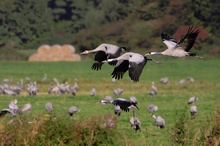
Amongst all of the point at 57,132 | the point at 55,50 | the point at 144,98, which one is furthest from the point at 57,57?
the point at 57,132

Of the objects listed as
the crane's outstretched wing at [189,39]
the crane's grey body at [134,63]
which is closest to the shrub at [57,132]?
the crane's grey body at [134,63]

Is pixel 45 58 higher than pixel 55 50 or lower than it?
lower

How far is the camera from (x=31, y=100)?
23.1 metres

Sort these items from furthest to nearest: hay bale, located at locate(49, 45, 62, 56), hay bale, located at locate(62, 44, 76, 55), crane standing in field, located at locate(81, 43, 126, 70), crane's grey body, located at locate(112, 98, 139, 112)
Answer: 1. hay bale, located at locate(49, 45, 62, 56)
2. hay bale, located at locate(62, 44, 76, 55)
3. crane's grey body, located at locate(112, 98, 139, 112)
4. crane standing in field, located at locate(81, 43, 126, 70)

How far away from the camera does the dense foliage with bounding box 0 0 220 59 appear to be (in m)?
56.7

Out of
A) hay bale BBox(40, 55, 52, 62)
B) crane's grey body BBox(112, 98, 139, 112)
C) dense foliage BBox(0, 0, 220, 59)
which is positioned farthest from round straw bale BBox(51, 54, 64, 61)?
crane's grey body BBox(112, 98, 139, 112)

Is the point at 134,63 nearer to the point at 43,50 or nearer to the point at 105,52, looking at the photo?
the point at 105,52

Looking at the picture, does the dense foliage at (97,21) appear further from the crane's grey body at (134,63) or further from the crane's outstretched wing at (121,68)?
the crane's grey body at (134,63)

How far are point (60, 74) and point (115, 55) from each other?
2898 centimetres

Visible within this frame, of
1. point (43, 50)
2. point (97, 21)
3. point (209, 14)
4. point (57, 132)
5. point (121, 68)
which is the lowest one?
point (43, 50)

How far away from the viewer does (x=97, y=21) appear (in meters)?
64.6

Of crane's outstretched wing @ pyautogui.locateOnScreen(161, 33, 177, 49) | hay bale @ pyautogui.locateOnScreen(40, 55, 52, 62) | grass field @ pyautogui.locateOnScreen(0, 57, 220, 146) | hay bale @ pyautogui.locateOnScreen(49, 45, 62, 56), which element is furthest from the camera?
hay bale @ pyautogui.locateOnScreen(40, 55, 52, 62)

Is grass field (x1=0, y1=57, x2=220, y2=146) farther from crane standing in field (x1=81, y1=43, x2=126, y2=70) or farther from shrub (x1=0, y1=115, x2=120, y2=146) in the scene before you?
crane standing in field (x1=81, y1=43, x2=126, y2=70)

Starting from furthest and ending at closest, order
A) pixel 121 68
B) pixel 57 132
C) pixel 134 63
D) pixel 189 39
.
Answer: pixel 121 68
pixel 189 39
pixel 57 132
pixel 134 63
